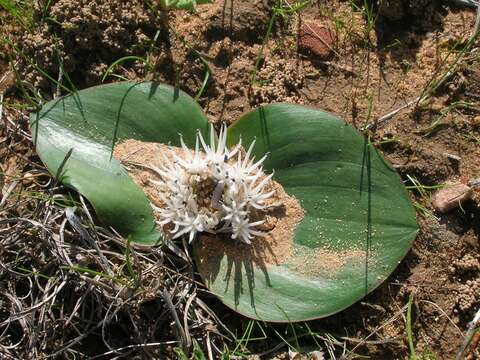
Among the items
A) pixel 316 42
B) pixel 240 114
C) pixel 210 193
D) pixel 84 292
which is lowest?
pixel 84 292

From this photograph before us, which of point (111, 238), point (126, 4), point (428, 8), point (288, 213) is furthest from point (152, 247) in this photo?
point (428, 8)

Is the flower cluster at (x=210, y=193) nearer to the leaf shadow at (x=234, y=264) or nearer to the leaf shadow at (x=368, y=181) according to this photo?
the leaf shadow at (x=234, y=264)

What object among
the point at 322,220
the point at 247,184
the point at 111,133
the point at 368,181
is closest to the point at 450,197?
the point at 368,181

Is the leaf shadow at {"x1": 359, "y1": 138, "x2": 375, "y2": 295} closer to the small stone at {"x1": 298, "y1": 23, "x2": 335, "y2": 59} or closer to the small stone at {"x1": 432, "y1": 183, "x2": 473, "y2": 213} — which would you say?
the small stone at {"x1": 432, "y1": 183, "x2": 473, "y2": 213}

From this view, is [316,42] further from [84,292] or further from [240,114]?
[84,292]

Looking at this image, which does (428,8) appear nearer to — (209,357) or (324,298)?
(324,298)

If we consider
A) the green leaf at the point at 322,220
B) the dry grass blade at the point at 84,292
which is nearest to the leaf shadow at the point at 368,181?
the green leaf at the point at 322,220
